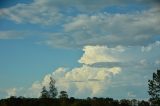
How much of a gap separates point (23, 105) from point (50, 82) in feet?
157

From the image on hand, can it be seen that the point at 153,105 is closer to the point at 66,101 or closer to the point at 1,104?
the point at 66,101

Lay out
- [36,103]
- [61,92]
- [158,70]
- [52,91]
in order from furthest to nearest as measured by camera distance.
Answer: [36,103]
[61,92]
[52,91]
[158,70]

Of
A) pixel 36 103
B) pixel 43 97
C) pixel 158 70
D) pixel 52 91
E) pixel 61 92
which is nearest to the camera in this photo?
pixel 158 70

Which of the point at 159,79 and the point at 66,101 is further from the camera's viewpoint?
the point at 66,101

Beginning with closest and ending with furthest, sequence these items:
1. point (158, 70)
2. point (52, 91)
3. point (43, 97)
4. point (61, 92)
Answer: point (158, 70)
point (52, 91)
point (43, 97)
point (61, 92)

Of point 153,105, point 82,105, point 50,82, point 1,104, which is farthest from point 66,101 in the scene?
point 153,105

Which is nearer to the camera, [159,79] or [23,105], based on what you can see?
[159,79]

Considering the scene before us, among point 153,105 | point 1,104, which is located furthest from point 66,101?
point 153,105

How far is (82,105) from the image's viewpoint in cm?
19412

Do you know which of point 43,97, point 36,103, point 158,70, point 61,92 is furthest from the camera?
point 36,103

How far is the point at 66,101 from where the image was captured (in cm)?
18612

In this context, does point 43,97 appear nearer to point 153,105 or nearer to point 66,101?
point 66,101

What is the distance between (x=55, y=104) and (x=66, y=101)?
42.9 feet

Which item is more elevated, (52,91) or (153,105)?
(52,91)
